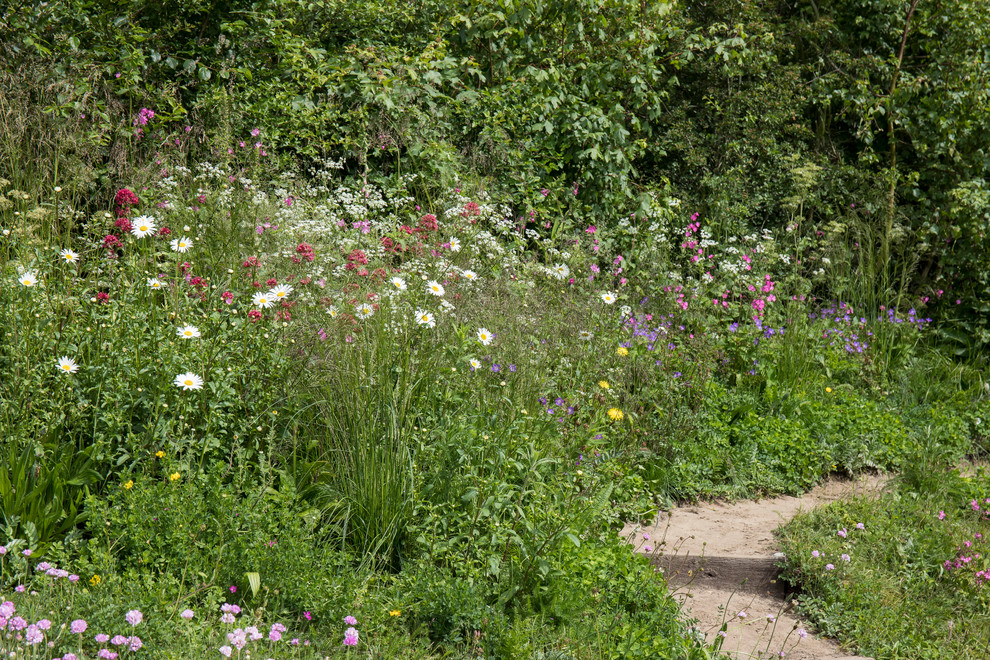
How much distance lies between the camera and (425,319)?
3412 millimetres

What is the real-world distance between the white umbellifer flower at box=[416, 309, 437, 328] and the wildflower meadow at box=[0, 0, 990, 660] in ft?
0.05

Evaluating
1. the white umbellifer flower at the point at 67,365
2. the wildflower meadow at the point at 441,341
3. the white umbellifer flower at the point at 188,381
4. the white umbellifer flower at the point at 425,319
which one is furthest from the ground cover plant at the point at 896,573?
the white umbellifer flower at the point at 67,365

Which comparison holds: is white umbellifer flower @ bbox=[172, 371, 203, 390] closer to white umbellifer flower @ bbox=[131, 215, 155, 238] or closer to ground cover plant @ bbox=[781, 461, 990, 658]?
white umbellifer flower @ bbox=[131, 215, 155, 238]

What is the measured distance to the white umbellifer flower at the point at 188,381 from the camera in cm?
303

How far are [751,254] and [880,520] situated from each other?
9.53ft

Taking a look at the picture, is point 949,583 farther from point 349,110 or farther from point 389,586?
point 349,110

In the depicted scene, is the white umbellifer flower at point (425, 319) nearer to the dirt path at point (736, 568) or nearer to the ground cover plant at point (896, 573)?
the dirt path at point (736, 568)

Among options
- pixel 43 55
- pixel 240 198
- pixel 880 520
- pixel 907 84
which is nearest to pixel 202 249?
pixel 240 198

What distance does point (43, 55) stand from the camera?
5305mm

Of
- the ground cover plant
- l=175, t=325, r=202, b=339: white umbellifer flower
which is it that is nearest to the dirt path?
the ground cover plant

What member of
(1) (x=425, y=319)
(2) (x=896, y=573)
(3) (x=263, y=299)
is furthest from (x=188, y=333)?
(2) (x=896, y=573)

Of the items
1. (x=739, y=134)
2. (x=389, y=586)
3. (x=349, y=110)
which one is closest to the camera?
(x=389, y=586)

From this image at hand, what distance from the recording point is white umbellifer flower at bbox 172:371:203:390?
3.03 metres

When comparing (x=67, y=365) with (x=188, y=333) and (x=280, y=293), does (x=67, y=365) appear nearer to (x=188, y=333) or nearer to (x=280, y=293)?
(x=188, y=333)
